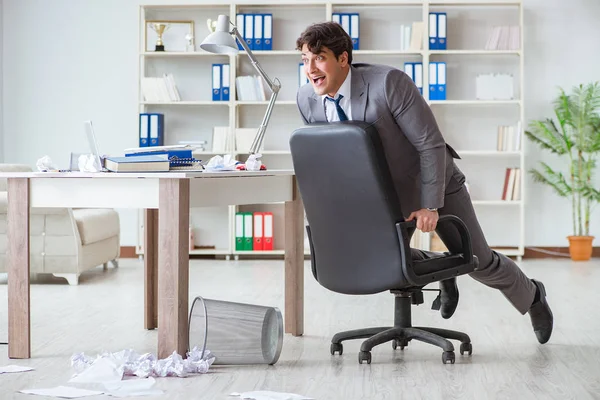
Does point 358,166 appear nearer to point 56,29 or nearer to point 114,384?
point 114,384

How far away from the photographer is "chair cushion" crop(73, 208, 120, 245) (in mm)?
5688

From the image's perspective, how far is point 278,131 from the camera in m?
7.60

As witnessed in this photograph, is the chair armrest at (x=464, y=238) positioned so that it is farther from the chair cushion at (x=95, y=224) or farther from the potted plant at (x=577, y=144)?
the potted plant at (x=577, y=144)

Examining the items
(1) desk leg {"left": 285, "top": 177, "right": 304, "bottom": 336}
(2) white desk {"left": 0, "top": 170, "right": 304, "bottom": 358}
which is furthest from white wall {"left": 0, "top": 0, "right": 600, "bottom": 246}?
(2) white desk {"left": 0, "top": 170, "right": 304, "bottom": 358}

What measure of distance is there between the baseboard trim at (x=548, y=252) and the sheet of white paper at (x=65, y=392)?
5.28 meters

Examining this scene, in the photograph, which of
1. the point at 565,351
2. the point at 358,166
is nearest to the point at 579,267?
the point at 565,351

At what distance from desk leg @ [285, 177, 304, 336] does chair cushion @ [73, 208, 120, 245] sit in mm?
2233

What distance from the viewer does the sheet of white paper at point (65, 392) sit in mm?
2711

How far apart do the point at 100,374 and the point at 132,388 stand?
20cm

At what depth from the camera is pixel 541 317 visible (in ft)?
11.5

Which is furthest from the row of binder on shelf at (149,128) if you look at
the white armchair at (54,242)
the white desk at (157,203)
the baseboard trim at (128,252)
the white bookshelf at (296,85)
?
the white desk at (157,203)

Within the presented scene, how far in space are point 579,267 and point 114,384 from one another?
4.62m

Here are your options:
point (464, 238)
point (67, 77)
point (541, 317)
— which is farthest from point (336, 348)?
point (67, 77)

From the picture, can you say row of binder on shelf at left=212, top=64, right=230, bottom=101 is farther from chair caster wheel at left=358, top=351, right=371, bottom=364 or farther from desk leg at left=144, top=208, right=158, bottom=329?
chair caster wheel at left=358, top=351, right=371, bottom=364
